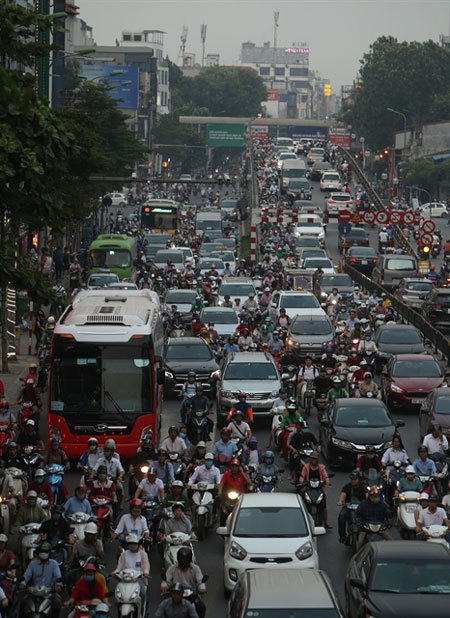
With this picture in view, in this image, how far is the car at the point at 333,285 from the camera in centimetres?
5153

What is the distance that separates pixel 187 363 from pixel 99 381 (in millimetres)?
9269

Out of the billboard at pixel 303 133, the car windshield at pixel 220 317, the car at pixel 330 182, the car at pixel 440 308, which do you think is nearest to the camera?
the car windshield at pixel 220 317

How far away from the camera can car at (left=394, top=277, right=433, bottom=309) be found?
51.1m

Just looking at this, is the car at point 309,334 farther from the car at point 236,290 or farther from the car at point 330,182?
the car at point 330,182

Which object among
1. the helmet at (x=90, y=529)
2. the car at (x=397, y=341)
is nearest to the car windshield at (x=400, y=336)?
the car at (x=397, y=341)

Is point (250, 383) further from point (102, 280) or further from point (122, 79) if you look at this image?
point (122, 79)

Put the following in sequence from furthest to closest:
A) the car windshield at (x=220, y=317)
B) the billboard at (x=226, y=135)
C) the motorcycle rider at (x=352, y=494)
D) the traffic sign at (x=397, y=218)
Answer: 1. the billboard at (x=226, y=135)
2. the traffic sign at (x=397, y=218)
3. the car windshield at (x=220, y=317)
4. the motorcycle rider at (x=352, y=494)

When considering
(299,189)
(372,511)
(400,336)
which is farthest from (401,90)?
(372,511)

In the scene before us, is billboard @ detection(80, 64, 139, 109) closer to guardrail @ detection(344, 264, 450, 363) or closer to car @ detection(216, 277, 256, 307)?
guardrail @ detection(344, 264, 450, 363)

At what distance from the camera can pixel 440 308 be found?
151ft

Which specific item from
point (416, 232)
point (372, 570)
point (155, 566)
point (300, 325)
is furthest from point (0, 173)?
point (416, 232)

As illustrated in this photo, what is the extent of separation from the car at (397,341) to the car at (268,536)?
1930 cm

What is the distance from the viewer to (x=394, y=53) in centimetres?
17362

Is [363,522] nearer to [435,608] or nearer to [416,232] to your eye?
[435,608]
